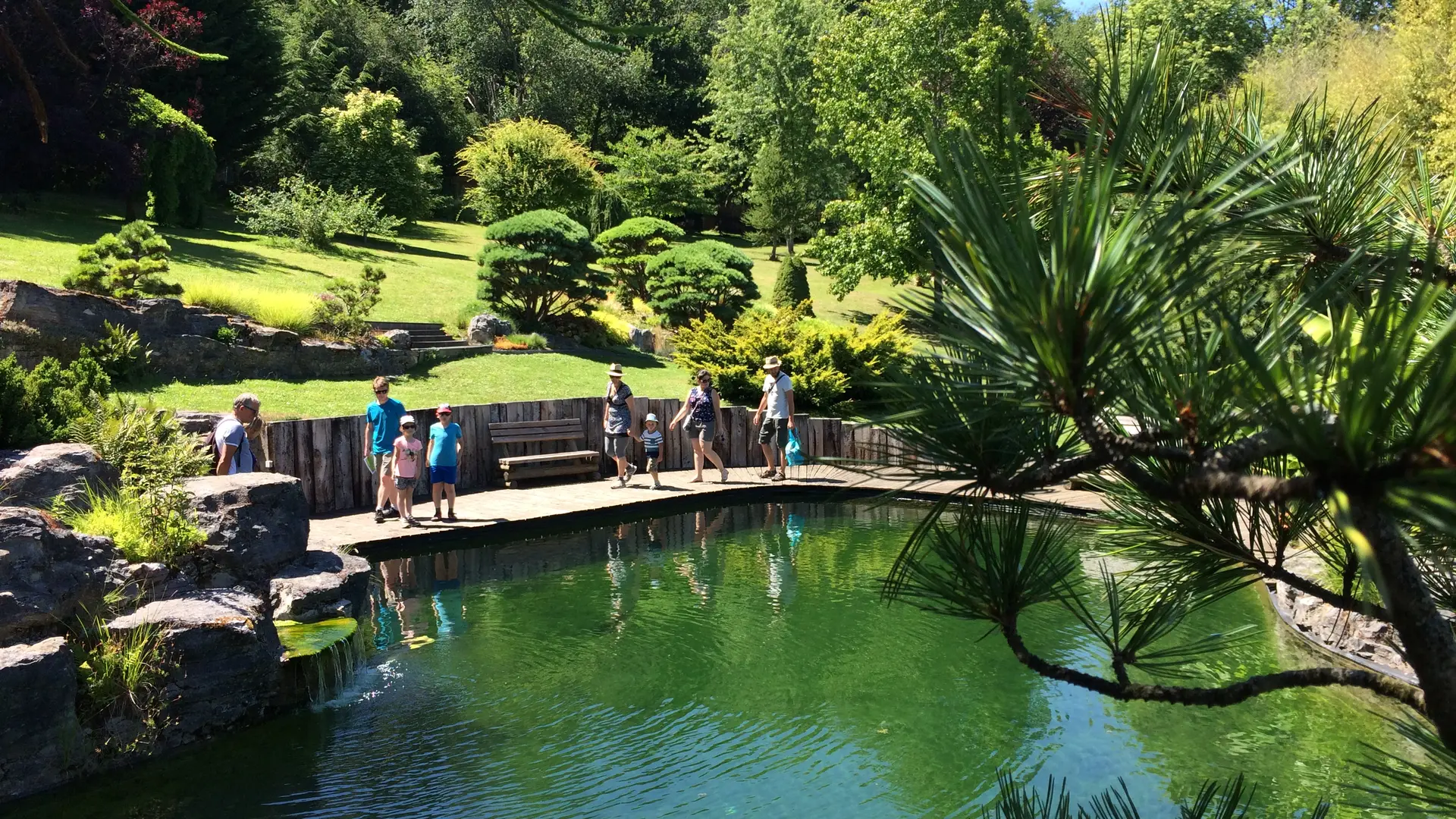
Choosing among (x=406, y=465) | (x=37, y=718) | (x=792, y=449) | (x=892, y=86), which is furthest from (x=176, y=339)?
(x=892, y=86)

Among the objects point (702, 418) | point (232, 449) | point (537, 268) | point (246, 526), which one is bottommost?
point (246, 526)

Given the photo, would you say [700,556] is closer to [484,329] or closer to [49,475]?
[49,475]

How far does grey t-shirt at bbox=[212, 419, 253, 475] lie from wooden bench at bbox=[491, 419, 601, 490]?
4.57m

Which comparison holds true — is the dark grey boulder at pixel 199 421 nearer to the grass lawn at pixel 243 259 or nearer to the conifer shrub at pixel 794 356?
the grass lawn at pixel 243 259

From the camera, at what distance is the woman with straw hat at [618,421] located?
13.6 meters

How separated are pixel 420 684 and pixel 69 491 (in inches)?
105

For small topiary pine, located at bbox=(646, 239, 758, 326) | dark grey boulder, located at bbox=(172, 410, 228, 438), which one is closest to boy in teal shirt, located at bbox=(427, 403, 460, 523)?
dark grey boulder, located at bbox=(172, 410, 228, 438)

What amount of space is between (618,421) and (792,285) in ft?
51.5

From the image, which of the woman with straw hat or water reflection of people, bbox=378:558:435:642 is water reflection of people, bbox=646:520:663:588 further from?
water reflection of people, bbox=378:558:435:642

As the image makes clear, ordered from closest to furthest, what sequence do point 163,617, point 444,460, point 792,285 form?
point 163,617 < point 444,460 < point 792,285

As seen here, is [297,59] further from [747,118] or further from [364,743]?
[364,743]

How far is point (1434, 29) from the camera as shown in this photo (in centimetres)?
2094

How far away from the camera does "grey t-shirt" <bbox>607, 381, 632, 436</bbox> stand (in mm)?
13617

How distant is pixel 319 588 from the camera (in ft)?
26.3
